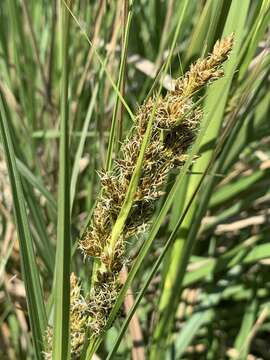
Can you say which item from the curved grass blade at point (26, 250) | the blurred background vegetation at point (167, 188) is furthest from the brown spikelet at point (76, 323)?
the blurred background vegetation at point (167, 188)

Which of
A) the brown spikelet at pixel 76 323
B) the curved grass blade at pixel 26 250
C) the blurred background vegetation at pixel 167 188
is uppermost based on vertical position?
the blurred background vegetation at pixel 167 188

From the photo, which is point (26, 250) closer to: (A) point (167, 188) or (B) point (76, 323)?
(B) point (76, 323)

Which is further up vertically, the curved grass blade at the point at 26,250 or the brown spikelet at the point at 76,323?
the curved grass blade at the point at 26,250

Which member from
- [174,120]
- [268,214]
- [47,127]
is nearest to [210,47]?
[174,120]

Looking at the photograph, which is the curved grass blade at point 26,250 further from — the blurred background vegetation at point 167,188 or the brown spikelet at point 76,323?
the blurred background vegetation at point 167,188

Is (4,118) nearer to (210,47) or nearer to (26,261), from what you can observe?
(26,261)

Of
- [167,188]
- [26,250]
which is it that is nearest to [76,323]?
[26,250]
